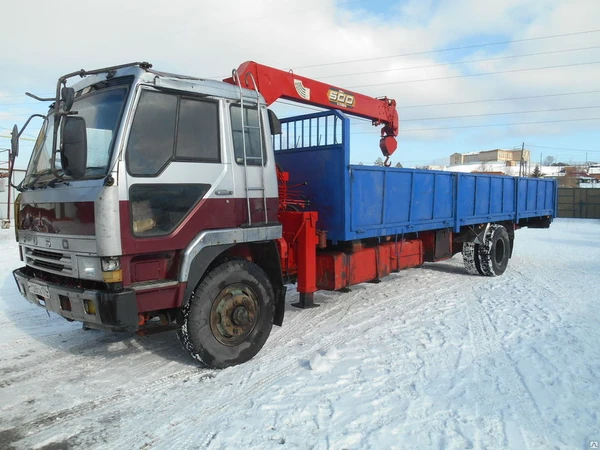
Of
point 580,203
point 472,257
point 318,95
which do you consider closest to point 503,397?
point 318,95

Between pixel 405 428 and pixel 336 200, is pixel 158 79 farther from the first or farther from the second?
pixel 405 428

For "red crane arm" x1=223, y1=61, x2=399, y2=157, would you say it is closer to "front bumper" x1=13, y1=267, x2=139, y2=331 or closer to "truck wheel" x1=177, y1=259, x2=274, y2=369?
"truck wheel" x1=177, y1=259, x2=274, y2=369

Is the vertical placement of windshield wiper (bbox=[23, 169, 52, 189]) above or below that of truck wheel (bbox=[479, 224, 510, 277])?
above

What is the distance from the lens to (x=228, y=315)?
4.52 m

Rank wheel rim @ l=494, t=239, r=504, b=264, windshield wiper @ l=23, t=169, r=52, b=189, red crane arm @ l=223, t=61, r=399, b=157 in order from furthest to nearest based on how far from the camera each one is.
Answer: wheel rim @ l=494, t=239, r=504, b=264 → red crane arm @ l=223, t=61, r=399, b=157 → windshield wiper @ l=23, t=169, r=52, b=189

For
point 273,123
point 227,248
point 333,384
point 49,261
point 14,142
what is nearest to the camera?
point 333,384

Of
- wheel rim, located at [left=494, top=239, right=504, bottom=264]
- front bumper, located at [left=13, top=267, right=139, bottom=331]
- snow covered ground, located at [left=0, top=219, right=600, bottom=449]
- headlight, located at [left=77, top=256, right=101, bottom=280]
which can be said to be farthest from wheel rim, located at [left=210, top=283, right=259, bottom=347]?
wheel rim, located at [left=494, top=239, right=504, bottom=264]

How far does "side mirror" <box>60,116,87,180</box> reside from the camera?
11.4 ft

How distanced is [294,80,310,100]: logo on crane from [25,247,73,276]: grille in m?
3.66

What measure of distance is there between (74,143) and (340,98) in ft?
14.7

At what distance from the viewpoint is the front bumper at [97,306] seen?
3.68 metres

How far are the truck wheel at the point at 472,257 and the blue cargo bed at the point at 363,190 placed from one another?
0.63 metres

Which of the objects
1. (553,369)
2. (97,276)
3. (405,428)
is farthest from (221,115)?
(553,369)

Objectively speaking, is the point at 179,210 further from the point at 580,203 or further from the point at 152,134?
the point at 580,203
